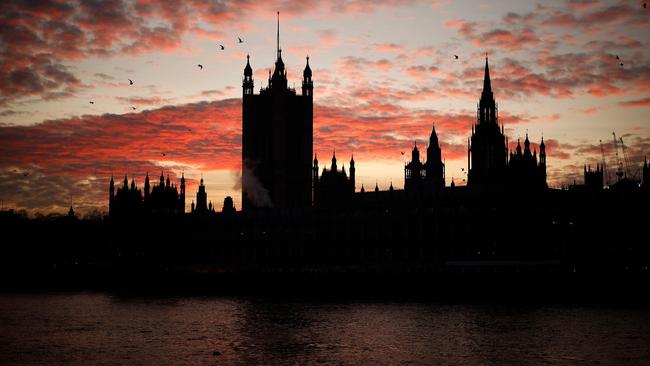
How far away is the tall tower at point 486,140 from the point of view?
134 meters

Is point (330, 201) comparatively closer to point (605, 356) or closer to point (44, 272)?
point (44, 272)

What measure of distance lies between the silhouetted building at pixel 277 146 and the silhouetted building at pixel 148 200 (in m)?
12.1

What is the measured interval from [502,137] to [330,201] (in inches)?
1057

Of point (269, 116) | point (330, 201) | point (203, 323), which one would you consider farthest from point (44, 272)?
point (203, 323)

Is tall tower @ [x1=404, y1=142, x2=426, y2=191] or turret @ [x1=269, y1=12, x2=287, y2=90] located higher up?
turret @ [x1=269, y1=12, x2=287, y2=90]

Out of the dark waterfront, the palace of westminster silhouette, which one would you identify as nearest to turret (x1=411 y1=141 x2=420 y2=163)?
the palace of westminster silhouette

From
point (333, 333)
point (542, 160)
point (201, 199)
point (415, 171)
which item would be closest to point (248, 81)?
point (201, 199)

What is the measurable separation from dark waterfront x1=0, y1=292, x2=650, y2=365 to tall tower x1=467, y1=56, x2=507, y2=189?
55.0m

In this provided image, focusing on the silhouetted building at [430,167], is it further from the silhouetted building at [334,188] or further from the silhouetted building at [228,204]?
the silhouetted building at [228,204]

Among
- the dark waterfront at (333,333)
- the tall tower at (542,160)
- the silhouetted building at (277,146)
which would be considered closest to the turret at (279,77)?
the silhouetted building at (277,146)

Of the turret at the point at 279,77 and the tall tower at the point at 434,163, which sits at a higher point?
the turret at the point at 279,77

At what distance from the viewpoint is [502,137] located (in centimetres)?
13538

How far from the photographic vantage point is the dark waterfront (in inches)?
2093

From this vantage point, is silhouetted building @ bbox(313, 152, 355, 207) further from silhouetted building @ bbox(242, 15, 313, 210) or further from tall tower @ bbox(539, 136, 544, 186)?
tall tower @ bbox(539, 136, 544, 186)
